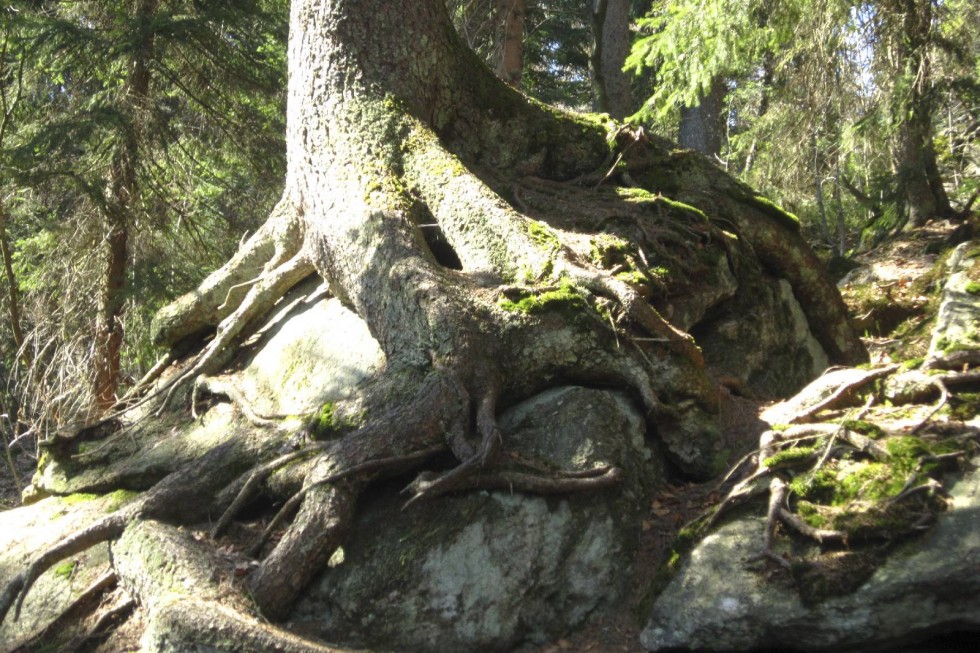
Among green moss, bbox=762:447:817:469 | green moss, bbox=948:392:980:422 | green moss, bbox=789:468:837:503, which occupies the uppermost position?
green moss, bbox=948:392:980:422

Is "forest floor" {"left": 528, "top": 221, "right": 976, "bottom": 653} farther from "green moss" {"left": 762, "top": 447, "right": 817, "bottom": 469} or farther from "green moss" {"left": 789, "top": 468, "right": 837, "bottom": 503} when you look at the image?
"green moss" {"left": 789, "top": 468, "right": 837, "bottom": 503}

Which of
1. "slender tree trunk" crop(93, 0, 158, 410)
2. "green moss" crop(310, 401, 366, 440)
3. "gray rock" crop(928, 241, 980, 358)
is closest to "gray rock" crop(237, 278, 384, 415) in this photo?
"green moss" crop(310, 401, 366, 440)

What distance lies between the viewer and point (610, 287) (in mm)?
5645

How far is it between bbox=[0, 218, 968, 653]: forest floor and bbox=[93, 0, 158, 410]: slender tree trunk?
56.3 inches

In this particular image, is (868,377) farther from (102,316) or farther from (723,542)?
(102,316)

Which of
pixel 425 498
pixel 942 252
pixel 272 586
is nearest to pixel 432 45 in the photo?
pixel 425 498

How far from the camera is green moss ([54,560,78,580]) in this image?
552 centimetres

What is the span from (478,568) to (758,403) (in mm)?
2869

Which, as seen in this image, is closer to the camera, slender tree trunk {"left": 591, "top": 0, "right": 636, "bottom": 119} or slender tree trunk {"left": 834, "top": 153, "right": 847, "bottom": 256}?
slender tree trunk {"left": 591, "top": 0, "right": 636, "bottom": 119}

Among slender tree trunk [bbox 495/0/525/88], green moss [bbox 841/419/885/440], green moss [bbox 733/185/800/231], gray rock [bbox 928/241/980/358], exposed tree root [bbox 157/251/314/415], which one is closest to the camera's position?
green moss [bbox 841/419/885/440]

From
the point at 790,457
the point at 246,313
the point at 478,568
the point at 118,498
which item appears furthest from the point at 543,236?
the point at 118,498

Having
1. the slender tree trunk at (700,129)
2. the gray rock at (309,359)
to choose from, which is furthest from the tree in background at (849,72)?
the gray rock at (309,359)

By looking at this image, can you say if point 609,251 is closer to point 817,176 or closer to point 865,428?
point 865,428

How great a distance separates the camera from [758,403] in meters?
6.42
